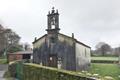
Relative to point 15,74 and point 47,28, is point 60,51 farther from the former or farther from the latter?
point 15,74

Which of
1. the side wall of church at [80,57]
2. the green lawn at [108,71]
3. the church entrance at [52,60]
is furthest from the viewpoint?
the church entrance at [52,60]

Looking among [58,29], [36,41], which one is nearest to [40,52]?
[36,41]

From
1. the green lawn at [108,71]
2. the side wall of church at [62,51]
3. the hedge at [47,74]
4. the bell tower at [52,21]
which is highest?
the bell tower at [52,21]

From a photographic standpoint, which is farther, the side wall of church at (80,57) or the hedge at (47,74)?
the side wall of church at (80,57)

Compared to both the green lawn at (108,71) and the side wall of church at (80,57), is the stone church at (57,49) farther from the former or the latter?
the green lawn at (108,71)

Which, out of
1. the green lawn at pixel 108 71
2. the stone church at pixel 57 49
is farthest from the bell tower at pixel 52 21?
the green lawn at pixel 108 71

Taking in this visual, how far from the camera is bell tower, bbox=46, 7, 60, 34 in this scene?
27.0 metres

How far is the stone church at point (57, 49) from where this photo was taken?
84.6 ft

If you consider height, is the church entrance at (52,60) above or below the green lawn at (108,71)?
above

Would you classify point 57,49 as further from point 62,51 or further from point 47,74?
point 47,74

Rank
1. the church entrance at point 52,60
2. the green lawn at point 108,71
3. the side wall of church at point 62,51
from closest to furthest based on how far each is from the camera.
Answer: the green lawn at point 108,71, the side wall of church at point 62,51, the church entrance at point 52,60

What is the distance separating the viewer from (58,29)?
26.6 metres

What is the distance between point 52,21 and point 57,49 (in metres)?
3.72

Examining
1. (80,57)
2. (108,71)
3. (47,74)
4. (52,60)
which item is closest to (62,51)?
(52,60)
